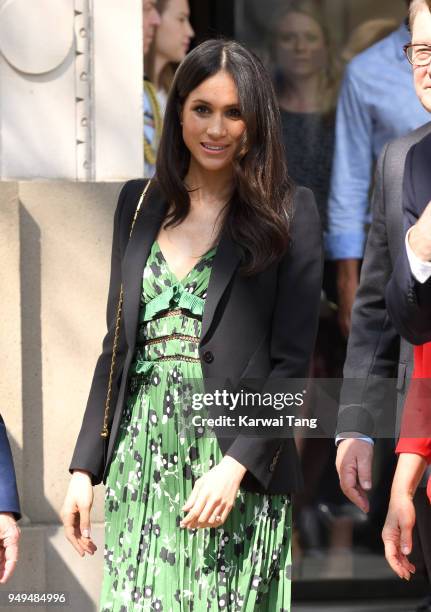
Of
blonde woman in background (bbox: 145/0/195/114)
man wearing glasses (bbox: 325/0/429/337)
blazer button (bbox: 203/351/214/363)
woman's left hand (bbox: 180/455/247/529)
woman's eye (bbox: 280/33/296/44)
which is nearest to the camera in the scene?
woman's left hand (bbox: 180/455/247/529)

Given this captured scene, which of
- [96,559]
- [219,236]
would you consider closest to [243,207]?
[219,236]

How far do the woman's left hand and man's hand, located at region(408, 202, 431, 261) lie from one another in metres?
1.24

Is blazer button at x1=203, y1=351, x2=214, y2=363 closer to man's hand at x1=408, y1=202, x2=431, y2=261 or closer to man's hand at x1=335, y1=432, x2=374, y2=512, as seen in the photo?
man's hand at x1=335, y1=432, x2=374, y2=512

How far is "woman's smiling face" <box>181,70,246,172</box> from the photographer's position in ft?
13.4

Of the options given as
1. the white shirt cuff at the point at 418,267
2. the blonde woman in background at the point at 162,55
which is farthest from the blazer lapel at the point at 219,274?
the blonde woman in background at the point at 162,55

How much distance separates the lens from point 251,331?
400cm

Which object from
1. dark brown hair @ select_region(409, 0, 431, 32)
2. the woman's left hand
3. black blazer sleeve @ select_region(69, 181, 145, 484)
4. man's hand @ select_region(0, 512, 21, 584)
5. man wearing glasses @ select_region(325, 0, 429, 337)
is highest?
man wearing glasses @ select_region(325, 0, 429, 337)

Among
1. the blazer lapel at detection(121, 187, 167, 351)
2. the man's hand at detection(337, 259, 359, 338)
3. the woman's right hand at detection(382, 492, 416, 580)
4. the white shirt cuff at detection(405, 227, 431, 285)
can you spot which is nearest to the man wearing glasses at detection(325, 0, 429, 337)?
the man's hand at detection(337, 259, 359, 338)

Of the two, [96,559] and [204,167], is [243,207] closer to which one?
[204,167]

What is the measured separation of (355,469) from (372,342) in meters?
0.37

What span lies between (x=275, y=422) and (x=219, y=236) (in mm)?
559

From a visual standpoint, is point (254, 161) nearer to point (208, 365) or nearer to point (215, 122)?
point (215, 122)

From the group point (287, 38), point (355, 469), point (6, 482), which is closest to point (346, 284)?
point (287, 38)

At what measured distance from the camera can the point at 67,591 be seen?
5.71 meters
